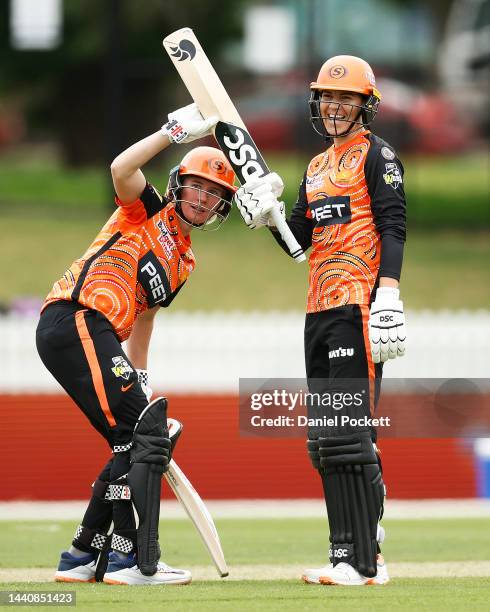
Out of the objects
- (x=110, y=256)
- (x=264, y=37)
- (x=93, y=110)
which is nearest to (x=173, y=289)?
(x=110, y=256)

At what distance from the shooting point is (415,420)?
10.2m

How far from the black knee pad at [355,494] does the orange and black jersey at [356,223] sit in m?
0.57

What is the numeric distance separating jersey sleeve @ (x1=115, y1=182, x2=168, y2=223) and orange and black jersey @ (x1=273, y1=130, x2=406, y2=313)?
0.66 m

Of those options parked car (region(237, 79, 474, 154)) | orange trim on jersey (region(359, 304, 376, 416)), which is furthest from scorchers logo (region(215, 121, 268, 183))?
parked car (region(237, 79, 474, 154))

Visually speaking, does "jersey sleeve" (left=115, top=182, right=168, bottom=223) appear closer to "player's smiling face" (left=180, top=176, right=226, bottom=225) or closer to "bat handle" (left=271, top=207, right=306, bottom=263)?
"player's smiling face" (left=180, top=176, right=226, bottom=225)

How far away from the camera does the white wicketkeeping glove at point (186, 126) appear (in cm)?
555

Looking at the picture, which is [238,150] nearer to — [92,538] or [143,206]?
[143,206]

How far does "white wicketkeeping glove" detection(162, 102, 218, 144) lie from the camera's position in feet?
18.2

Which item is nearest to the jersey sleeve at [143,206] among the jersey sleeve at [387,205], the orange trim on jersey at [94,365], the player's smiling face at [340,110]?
the orange trim on jersey at [94,365]

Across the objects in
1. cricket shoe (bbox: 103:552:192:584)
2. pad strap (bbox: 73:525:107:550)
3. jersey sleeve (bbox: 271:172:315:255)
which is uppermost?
jersey sleeve (bbox: 271:172:315:255)

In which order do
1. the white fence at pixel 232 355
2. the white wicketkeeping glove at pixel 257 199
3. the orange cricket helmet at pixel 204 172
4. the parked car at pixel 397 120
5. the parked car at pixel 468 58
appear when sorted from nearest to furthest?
the white wicketkeeping glove at pixel 257 199 < the orange cricket helmet at pixel 204 172 < the white fence at pixel 232 355 < the parked car at pixel 397 120 < the parked car at pixel 468 58

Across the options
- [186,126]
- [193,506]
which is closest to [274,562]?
[193,506]

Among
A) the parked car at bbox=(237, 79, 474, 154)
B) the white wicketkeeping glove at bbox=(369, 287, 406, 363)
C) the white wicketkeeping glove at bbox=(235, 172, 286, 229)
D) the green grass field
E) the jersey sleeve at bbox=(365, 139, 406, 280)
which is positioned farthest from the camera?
the parked car at bbox=(237, 79, 474, 154)

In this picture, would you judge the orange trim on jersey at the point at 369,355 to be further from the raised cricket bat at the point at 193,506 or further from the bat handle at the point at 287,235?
the raised cricket bat at the point at 193,506
